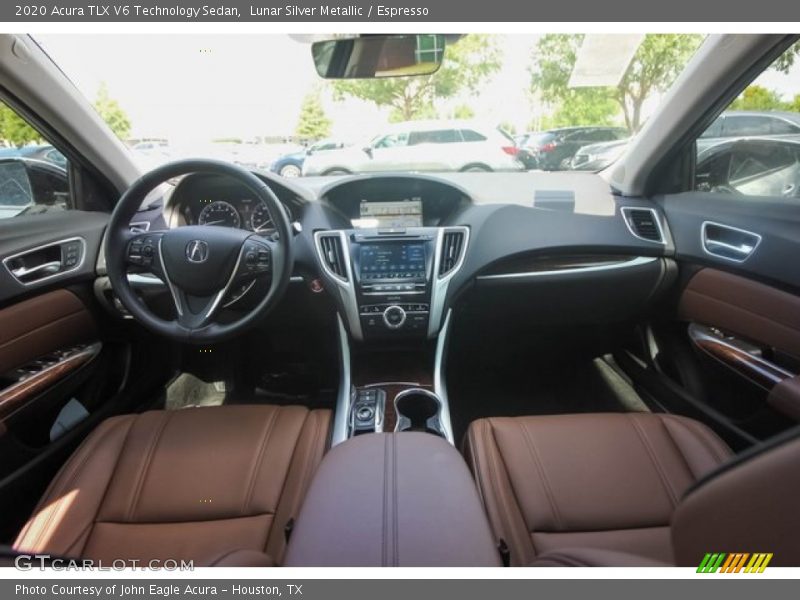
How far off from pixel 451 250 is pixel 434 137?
1.82ft

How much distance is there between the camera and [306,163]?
2.20m

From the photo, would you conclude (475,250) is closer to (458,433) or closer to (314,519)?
(458,433)

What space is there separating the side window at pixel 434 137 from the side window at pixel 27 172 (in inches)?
60.4

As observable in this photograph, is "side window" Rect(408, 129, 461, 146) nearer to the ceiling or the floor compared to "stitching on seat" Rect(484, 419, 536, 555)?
nearer to the ceiling

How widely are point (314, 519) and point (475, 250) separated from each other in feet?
4.56

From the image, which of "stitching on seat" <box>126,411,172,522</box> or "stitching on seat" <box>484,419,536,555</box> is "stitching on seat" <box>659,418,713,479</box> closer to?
"stitching on seat" <box>484,419,536,555</box>

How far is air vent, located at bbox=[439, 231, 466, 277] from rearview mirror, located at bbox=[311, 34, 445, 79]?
0.64 m

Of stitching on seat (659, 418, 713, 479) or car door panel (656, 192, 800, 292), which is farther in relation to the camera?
car door panel (656, 192, 800, 292)

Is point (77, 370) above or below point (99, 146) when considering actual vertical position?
below

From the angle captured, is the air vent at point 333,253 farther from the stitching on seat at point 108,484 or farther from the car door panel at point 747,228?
the car door panel at point 747,228

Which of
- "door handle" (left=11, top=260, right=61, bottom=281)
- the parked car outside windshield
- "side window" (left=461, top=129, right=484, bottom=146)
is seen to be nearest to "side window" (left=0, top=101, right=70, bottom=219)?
"door handle" (left=11, top=260, right=61, bottom=281)

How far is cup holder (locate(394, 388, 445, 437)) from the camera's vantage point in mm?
1669

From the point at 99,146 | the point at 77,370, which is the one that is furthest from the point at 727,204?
→ the point at 77,370

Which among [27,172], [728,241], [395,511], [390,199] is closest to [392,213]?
[390,199]
